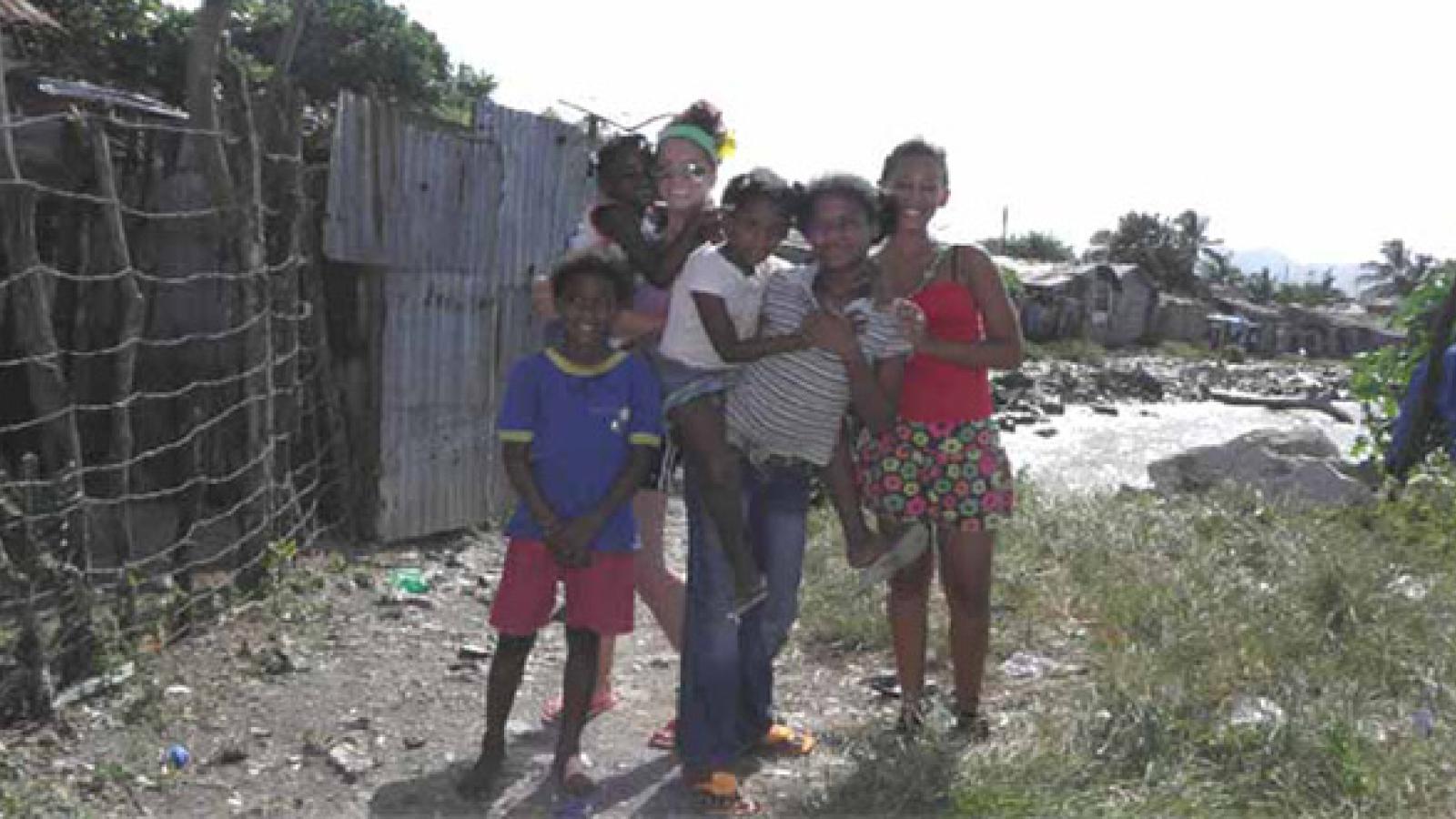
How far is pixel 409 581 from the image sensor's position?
5148 millimetres

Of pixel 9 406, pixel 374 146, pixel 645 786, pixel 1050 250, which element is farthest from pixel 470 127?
pixel 1050 250

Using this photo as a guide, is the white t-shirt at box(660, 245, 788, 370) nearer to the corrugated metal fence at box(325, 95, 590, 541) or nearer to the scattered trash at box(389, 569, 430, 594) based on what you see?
the scattered trash at box(389, 569, 430, 594)

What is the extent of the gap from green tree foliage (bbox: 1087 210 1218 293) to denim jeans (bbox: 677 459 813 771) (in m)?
40.3

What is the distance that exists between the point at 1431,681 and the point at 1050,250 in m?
43.5

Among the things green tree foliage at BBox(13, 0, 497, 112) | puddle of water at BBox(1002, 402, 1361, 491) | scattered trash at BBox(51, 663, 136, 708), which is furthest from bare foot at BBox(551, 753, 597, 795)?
green tree foliage at BBox(13, 0, 497, 112)

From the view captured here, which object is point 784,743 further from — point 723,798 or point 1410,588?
point 1410,588

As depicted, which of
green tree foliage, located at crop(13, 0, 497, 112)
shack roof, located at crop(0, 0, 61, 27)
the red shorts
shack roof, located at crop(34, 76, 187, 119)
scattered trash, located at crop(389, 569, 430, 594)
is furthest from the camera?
green tree foliage, located at crop(13, 0, 497, 112)

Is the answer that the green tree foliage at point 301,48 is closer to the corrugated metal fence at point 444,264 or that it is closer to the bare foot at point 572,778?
the corrugated metal fence at point 444,264

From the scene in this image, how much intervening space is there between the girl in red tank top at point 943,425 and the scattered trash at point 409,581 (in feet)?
7.98

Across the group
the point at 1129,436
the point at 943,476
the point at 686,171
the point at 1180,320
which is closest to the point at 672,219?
the point at 686,171

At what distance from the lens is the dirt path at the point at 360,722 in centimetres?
314

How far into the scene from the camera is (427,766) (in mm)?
3352

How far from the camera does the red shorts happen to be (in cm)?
309

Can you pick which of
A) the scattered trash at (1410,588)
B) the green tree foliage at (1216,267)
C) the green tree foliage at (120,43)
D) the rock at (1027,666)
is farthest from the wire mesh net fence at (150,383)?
the green tree foliage at (1216,267)
